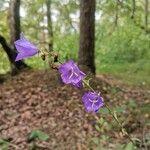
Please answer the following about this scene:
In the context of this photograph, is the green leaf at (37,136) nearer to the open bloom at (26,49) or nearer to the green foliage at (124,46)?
the open bloom at (26,49)

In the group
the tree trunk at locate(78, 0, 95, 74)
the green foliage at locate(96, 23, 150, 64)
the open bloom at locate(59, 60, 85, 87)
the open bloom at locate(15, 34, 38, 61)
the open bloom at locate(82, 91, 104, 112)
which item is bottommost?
the green foliage at locate(96, 23, 150, 64)

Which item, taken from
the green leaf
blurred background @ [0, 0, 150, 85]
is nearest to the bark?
blurred background @ [0, 0, 150, 85]

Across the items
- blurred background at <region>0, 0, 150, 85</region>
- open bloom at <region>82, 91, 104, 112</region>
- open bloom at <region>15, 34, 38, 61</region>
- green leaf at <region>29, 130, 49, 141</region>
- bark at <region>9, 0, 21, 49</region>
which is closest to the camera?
open bloom at <region>15, 34, 38, 61</region>

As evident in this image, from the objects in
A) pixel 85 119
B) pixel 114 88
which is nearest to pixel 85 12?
pixel 114 88

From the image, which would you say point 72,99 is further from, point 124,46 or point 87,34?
point 124,46

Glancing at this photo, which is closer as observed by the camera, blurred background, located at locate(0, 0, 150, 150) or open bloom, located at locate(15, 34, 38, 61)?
open bloom, located at locate(15, 34, 38, 61)

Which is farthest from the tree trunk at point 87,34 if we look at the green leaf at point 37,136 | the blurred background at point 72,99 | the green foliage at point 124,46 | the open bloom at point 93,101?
the open bloom at point 93,101

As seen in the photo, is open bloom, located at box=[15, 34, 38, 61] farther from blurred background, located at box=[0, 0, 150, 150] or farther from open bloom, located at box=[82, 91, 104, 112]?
blurred background, located at box=[0, 0, 150, 150]
